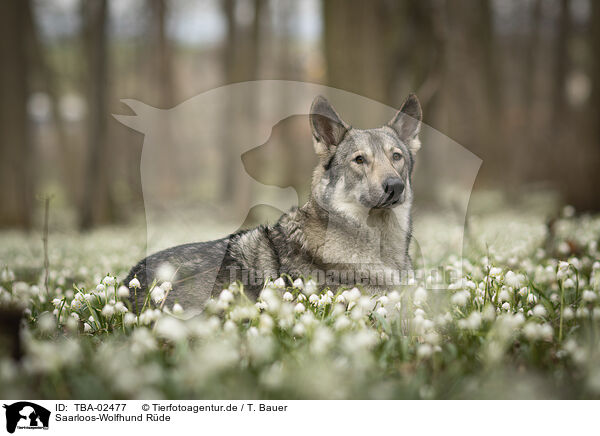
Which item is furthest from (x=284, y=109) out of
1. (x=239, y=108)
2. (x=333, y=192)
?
(x=333, y=192)

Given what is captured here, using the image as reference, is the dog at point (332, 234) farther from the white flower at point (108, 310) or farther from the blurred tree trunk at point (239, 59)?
the blurred tree trunk at point (239, 59)

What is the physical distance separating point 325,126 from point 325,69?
242 inches

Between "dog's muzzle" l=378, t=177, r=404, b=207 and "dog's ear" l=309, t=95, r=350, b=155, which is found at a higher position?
"dog's ear" l=309, t=95, r=350, b=155

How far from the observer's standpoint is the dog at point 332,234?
4.23m

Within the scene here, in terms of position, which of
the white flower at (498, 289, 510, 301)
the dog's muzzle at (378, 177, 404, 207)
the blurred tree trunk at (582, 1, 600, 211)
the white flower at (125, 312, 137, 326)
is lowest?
the white flower at (125, 312, 137, 326)

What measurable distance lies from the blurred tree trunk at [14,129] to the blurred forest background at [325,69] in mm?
31

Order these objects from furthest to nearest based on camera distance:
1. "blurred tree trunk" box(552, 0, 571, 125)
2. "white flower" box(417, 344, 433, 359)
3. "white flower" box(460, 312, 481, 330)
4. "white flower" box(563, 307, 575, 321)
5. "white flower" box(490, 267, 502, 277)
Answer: "blurred tree trunk" box(552, 0, 571, 125) < "white flower" box(490, 267, 502, 277) < "white flower" box(563, 307, 575, 321) < "white flower" box(460, 312, 481, 330) < "white flower" box(417, 344, 433, 359)

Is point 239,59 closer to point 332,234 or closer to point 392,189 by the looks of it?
point 332,234

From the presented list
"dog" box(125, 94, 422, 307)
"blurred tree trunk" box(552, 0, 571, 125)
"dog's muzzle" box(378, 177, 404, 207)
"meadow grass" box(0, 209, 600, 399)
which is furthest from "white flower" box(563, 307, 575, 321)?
"blurred tree trunk" box(552, 0, 571, 125)

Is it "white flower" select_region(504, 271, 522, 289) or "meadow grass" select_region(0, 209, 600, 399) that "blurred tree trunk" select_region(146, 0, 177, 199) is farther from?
"white flower" select_region(504, 271, 522, 289)
